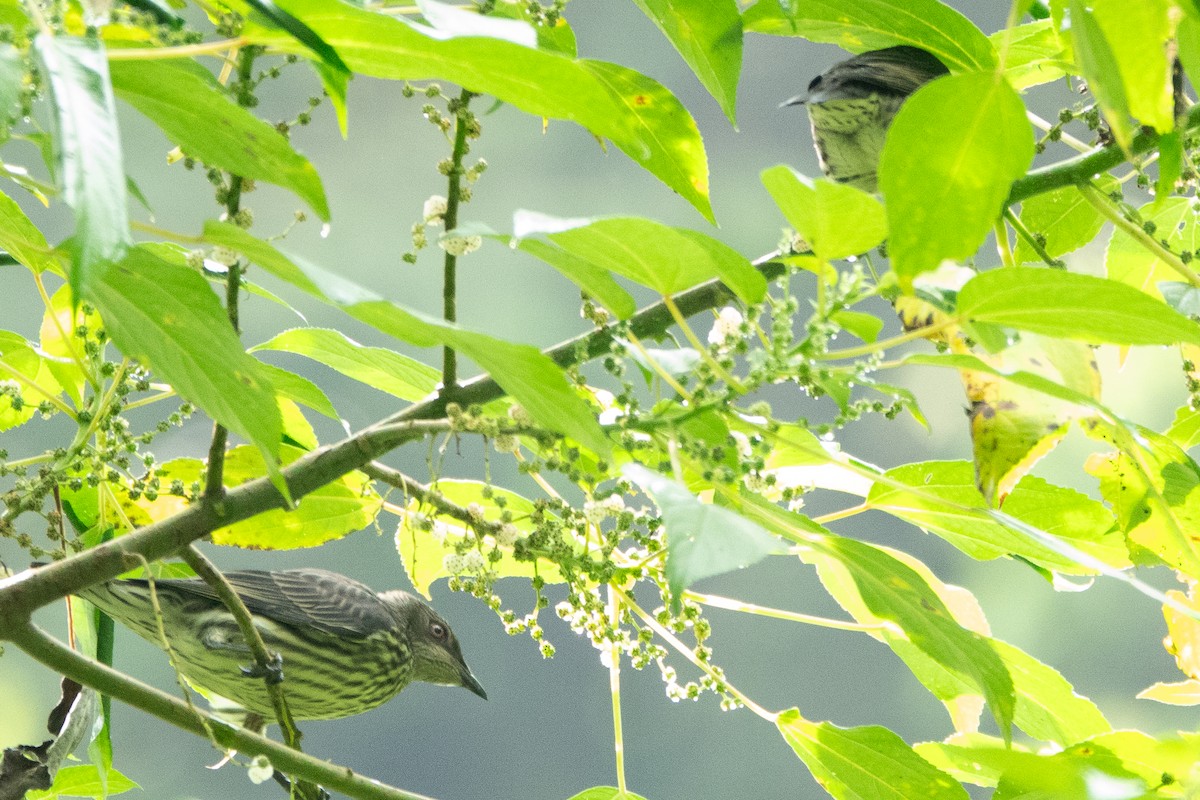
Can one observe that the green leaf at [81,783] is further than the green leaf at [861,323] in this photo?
Yes

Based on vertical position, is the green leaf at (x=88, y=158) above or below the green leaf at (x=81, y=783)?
above

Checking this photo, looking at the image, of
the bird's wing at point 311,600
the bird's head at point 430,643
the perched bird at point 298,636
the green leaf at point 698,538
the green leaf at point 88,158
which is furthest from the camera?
the bird's head at point 430,643

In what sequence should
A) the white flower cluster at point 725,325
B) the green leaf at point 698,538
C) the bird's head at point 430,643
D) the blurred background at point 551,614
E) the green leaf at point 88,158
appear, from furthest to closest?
the blurred background at point 551,614
the bird's head at point 430,643
the white flower cluster at point 725,325
the green leaf at point 698,538
the green leaf at point 88,158

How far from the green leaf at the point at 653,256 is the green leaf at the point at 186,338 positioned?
15 cm

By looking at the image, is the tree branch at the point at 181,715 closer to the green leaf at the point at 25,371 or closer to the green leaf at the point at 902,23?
the green leaf at the point at 25,371

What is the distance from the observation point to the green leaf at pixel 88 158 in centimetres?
35

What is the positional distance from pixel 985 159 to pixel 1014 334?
0.47 feet

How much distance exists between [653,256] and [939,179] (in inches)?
5.8

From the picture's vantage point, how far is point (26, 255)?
0.84 meters

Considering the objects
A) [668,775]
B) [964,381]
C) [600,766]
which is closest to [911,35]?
[964,381]

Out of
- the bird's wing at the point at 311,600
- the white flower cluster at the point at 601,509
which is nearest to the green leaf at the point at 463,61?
the white flower cluster at the point at 601,509

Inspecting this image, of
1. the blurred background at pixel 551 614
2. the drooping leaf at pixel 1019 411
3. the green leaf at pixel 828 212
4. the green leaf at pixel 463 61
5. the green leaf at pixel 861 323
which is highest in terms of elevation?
the green leaf at pixel 463 61

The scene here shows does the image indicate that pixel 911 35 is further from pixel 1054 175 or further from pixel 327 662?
pixel 327 662

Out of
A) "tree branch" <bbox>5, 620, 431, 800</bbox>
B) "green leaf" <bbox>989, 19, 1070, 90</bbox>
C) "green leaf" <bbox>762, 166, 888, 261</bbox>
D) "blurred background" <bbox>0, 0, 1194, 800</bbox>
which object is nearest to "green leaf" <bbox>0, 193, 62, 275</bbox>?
"tree branch" <bbox>5, 620, 431, 800</bbox>
